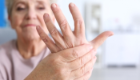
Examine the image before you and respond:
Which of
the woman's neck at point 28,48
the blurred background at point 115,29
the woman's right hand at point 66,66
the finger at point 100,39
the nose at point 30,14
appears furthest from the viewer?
the blurred background at point 115,29

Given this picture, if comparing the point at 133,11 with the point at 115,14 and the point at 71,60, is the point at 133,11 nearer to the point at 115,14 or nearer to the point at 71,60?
the point at 115,14

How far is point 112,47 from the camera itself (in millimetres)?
3768

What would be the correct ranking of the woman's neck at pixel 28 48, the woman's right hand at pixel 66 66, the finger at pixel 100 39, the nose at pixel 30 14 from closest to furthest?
the woman's right hand at pixel 66 66
the finger at pixel 100 39
the nose at pixel 30 14
the woman's neck at pixel 28 48

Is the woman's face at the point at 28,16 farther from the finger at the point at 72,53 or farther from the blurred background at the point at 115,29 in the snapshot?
the blurred background at the point at 115,29

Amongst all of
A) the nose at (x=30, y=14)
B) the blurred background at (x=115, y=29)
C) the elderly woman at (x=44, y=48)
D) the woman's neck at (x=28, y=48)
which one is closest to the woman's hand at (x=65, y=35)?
the elderly woman at (x=44, y=48)

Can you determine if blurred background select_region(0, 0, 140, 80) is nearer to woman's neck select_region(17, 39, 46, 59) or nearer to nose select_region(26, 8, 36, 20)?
woman's neck select_region(17, 39, 46, 59)

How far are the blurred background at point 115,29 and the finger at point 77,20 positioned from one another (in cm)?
299

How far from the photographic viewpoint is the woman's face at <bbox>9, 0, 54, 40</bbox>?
0.87m

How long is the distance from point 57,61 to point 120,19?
3.94 meters

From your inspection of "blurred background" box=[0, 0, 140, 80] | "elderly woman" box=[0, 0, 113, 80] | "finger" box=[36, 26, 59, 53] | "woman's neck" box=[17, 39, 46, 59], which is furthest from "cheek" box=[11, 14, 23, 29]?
"blurred background" box=[0, 0, 140, 80]

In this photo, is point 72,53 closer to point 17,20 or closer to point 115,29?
point 17,20

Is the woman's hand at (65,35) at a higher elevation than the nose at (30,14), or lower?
lower

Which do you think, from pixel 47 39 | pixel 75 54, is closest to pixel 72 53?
pixel 75 54

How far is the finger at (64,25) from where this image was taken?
569mm
